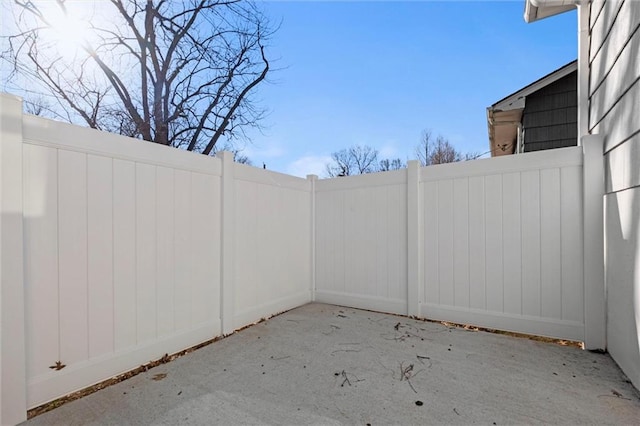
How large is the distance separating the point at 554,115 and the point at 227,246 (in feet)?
16.2

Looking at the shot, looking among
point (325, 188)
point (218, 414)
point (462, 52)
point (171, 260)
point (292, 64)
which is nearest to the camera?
point (218, 414)

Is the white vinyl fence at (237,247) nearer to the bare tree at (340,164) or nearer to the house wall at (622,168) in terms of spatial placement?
the house wall at (622,168)

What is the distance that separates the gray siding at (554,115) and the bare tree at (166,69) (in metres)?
6.53

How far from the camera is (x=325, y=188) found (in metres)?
4.21

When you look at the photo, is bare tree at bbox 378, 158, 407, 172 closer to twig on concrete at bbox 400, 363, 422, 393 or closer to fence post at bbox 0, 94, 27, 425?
twig on concrete at bbox 400, 363, 422, 393

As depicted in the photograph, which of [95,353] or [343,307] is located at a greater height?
[95,353]

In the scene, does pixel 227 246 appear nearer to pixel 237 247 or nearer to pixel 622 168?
pixel 237 247

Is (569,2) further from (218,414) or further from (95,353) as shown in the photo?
(95,353)

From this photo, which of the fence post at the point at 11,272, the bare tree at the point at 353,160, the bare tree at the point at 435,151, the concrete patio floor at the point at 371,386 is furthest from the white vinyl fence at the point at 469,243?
the bare tree at the point at 353,160

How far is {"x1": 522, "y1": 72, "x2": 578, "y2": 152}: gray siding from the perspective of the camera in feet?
14.2

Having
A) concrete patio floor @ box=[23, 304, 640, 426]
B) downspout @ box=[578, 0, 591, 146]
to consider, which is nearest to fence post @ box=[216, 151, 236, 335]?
concrete patio floor @ box=[23, 304, 640, 426]

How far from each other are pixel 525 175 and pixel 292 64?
650 centimetres

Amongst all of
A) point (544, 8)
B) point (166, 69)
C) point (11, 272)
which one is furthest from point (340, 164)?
point (11, 272)

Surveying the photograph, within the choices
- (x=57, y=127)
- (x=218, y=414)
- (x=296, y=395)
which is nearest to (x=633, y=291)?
(x=296, y=395)
